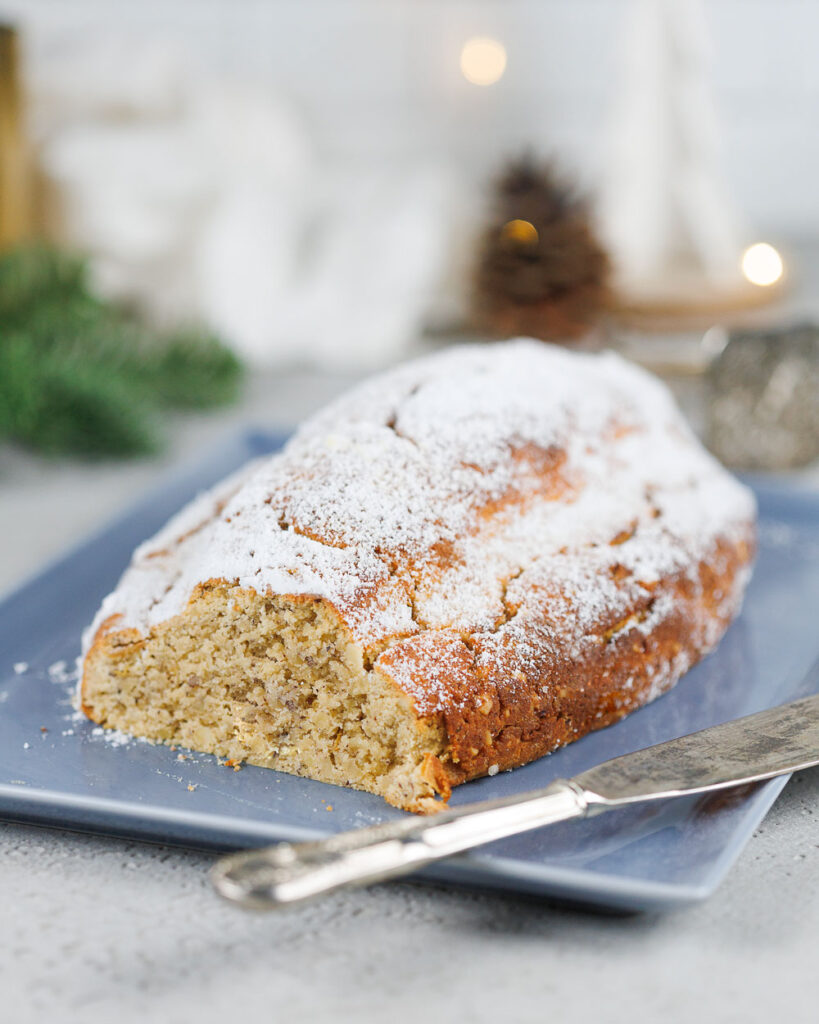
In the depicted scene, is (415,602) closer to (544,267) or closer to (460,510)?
(460,510)

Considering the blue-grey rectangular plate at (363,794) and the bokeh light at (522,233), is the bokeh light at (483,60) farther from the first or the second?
the blue-grey rectangular plate at (363,794)

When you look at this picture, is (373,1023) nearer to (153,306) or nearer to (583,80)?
(153,306)

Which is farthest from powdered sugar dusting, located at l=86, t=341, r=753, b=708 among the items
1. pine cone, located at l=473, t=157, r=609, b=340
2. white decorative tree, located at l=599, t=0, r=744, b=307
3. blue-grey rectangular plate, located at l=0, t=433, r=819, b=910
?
white decorative tree, located at l=599, t=0, r=744, b=307

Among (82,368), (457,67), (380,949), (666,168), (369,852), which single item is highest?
(457,67)

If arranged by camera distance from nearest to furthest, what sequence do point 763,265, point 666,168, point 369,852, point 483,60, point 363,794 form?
point 369,852, point 363,794, point 763,265, point 666,168, point 483,60

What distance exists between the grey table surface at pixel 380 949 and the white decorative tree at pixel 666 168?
2054 millimetres

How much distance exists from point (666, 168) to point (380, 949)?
2.53 meters

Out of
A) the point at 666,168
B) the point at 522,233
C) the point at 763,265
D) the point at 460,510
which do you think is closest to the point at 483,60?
the point at 666,168

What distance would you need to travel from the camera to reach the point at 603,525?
143 cm

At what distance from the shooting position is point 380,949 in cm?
95

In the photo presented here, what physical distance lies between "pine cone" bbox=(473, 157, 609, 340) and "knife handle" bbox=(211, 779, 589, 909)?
183 cm

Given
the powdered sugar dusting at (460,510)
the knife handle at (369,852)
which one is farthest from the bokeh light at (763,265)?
the knife handle at (369,852)

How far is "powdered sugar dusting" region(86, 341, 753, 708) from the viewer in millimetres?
1217

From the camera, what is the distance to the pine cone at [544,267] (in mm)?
2643
